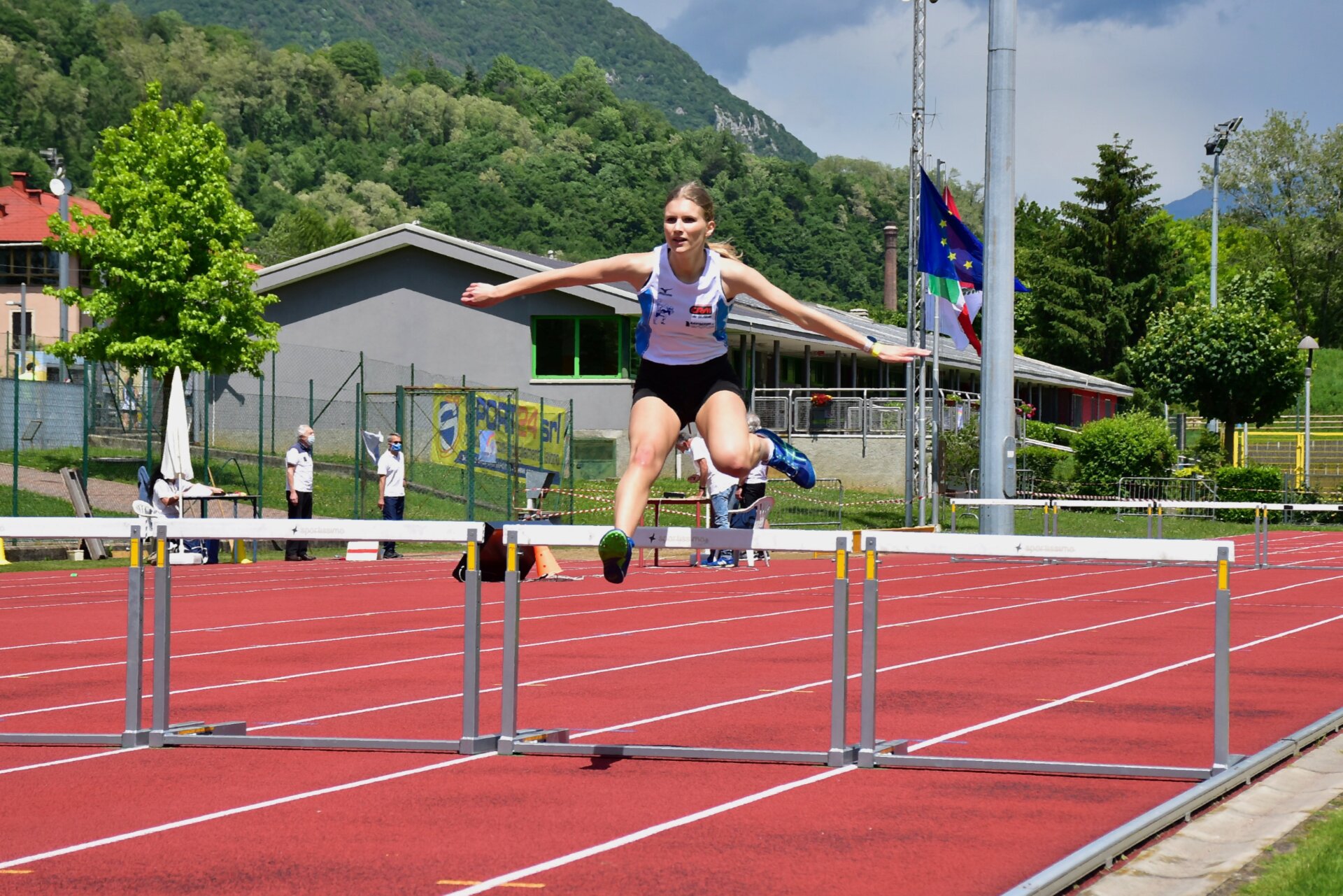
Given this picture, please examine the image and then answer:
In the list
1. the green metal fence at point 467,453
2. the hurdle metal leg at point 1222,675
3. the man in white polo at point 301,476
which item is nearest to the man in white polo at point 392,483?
the man in white polo at point 301,476

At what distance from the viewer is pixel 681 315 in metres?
6.59

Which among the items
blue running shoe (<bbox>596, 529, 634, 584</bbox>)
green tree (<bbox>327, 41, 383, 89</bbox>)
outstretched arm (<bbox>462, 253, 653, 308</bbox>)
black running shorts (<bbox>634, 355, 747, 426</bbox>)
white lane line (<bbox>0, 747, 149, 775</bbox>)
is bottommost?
white lane line (<bbox>0, 747, 149, 775</bbox>)

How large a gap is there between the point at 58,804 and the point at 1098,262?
→ 71.9 m

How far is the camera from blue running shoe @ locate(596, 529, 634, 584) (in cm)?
620

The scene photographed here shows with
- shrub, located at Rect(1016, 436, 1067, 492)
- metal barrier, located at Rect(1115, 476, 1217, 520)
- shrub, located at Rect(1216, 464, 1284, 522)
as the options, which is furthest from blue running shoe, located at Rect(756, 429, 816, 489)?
shrub, located at Rect(1016, 436, 1067, 492)

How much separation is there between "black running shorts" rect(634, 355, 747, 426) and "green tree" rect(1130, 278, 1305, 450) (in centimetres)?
4102

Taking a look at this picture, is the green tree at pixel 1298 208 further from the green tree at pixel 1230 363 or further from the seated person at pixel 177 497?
the seated person at pixel 177 497

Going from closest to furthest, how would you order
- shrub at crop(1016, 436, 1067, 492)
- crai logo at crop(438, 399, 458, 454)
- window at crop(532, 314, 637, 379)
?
crai logo at crop(438, 399, 458, 454)
window at crop(532, 314, 637, 379)
shrub at crop(1016, 436, 1067, 492)

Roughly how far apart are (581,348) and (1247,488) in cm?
1691

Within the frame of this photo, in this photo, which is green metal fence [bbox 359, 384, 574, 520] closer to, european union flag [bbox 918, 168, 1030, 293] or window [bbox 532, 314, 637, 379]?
window [bbox 532, 314, 637, 379]

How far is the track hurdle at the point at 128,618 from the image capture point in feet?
23.6

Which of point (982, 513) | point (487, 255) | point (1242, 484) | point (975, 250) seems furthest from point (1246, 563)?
point (487, 255)

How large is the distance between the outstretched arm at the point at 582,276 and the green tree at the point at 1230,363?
41.3 metres

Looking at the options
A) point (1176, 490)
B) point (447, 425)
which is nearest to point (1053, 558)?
point (447, 425)
